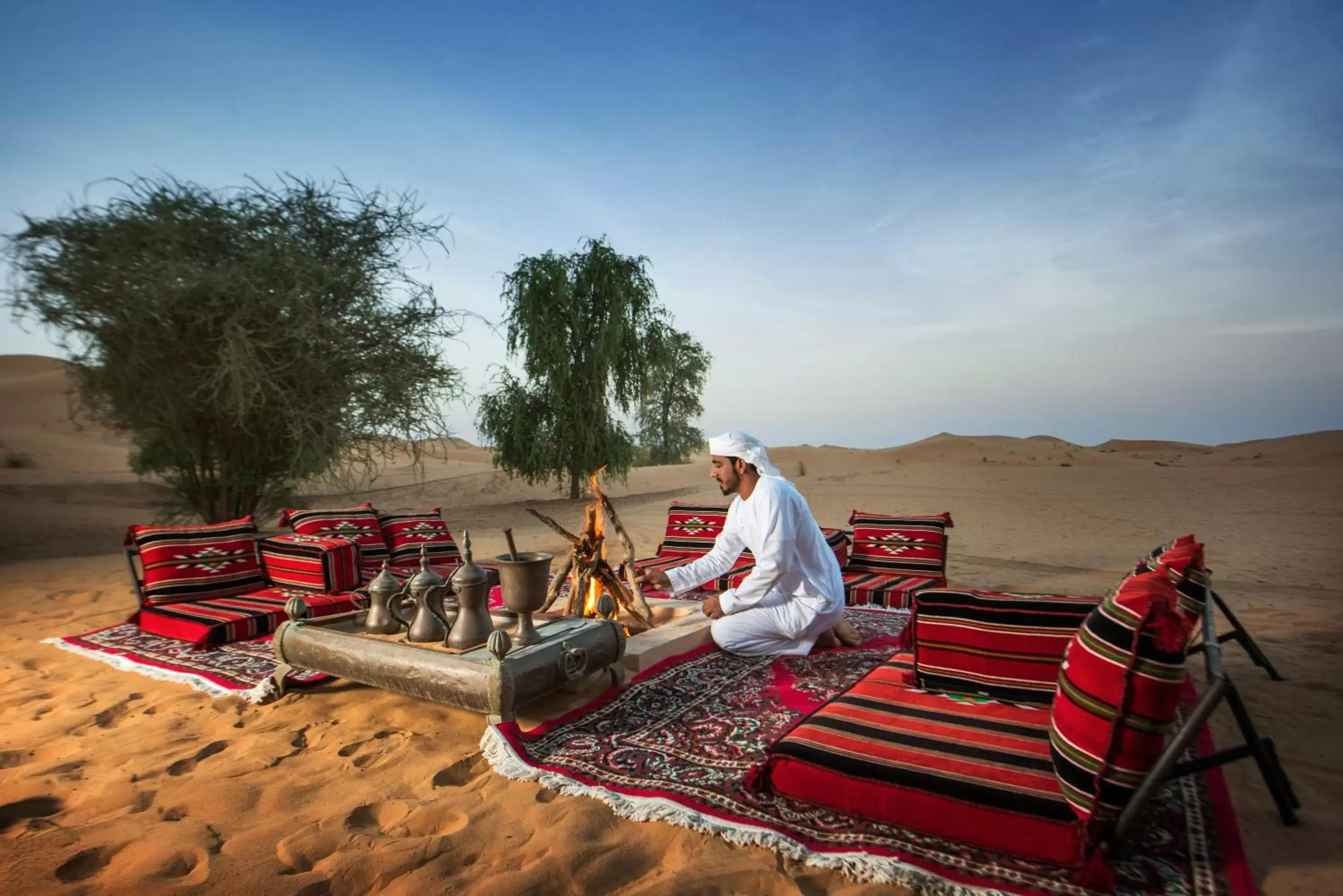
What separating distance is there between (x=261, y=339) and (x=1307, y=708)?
37.9 feet

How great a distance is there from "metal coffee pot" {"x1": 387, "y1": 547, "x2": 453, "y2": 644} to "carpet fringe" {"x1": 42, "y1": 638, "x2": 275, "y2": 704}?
0.94 metres

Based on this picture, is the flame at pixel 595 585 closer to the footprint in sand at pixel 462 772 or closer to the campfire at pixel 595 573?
the campfire at pixel 595 573

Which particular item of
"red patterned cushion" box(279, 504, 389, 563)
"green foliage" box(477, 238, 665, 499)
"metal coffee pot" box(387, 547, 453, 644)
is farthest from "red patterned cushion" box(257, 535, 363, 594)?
"green foliage" box(477, 238, 665, 499)

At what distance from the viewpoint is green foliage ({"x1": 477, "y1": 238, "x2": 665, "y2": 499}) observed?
51.8 ft

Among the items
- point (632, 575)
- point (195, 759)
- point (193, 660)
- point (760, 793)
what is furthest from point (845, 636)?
point (193, 660)

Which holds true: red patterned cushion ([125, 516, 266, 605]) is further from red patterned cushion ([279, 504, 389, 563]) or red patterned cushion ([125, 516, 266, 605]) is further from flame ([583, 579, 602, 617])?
flame ([583, 579, 602, 617])

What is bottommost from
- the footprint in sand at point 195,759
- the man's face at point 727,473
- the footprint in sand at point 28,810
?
the footprint in sand at point 28,810

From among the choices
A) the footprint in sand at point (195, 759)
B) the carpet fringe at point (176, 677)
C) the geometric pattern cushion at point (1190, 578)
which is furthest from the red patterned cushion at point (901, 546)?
the footprint in sand at point (195, 759)

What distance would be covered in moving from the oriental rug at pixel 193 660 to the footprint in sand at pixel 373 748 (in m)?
0.85

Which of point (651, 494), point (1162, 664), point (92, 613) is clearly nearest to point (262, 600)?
point (92, 613)

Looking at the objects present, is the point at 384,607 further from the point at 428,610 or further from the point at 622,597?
the point at 622,597

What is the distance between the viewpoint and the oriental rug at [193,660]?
4.22 metres

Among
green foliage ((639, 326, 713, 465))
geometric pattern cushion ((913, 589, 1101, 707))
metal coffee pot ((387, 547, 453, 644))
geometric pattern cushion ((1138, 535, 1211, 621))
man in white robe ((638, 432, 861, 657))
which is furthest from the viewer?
green foliage ((639, 326, 713, 465))

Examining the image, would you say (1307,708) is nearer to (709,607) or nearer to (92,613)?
(709,607)
